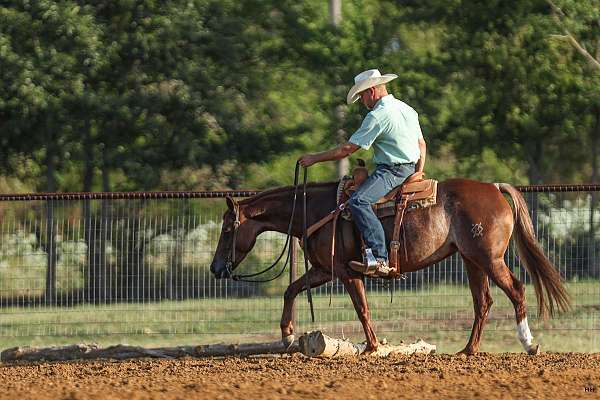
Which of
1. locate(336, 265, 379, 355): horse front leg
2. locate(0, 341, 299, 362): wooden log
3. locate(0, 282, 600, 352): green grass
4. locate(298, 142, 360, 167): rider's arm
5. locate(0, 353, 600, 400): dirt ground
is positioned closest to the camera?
locate(0, 353, 600, 400): dirt ground

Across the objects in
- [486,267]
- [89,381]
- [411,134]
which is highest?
[411,134]

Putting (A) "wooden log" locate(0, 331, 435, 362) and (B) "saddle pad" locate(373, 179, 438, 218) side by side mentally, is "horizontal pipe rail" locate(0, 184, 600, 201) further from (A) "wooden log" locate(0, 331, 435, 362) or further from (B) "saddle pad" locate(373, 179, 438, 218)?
(B) "saddle pad" locate(373, 179, 438, 218)

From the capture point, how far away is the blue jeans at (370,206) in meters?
11.9

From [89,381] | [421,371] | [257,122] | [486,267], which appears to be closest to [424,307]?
[486,267]

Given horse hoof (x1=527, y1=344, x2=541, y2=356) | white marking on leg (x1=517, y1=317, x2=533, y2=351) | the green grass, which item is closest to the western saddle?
white marking on leg (x1=517, y1=317, x2=533, y2=351)

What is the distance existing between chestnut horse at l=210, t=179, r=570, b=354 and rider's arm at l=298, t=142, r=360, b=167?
1.60ft

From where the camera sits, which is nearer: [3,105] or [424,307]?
[424,307]

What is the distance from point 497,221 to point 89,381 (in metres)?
4.12

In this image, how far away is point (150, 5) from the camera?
74.5 ft

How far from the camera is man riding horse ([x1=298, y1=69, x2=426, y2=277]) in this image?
1193 centimetres

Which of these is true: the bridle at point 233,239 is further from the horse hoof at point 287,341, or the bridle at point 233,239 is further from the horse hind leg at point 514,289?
the horse hind leg at point 514,289

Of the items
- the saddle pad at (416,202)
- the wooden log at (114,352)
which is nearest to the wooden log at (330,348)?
the wooden log at (114,352)

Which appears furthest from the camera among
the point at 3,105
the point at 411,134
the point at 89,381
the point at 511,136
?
the point at 511,136

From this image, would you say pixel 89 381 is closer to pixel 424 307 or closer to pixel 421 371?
pixel 421 371
